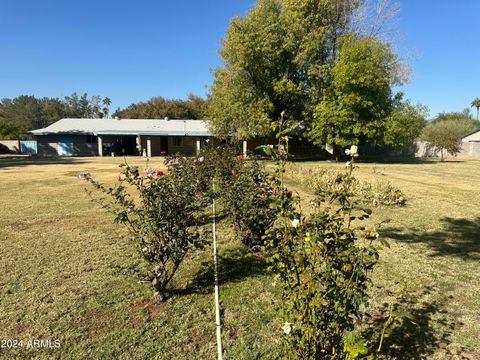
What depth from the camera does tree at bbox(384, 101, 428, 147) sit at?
22.7 metres

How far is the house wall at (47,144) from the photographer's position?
1337 inches

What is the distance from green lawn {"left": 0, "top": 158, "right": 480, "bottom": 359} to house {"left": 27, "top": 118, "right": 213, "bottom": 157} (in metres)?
26.7

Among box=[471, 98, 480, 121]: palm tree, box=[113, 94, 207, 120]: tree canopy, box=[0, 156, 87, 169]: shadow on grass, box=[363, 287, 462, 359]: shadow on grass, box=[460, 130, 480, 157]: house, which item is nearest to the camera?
box=[363, 287, 462, 359]: shadow on grass

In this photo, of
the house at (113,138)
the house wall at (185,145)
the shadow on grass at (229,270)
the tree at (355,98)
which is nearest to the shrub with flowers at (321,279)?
the shadow on grass at (229,270)

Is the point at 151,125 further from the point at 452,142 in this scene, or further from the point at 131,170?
the point at 131,170

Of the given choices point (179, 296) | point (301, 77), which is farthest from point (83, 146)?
point (179, 296)

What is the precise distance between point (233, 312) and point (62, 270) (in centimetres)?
251

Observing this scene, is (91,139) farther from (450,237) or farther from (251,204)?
(450,237)

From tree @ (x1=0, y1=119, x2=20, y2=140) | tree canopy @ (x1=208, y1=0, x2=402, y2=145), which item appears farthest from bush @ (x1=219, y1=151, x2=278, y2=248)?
tree @ (x1=0, y1=119, x2=20, y2=140)

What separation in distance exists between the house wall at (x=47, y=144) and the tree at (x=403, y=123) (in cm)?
2981

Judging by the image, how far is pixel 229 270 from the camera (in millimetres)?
4570

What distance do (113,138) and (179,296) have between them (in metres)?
33.9

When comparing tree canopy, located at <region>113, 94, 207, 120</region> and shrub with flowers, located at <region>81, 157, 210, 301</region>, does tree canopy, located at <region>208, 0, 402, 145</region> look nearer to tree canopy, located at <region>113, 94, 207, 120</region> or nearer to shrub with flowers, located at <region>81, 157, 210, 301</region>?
shrub with flowers, located at <region>81, 157, 210, 301</region>

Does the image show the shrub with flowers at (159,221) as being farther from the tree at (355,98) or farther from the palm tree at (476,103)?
the palm tree at (476,103)
